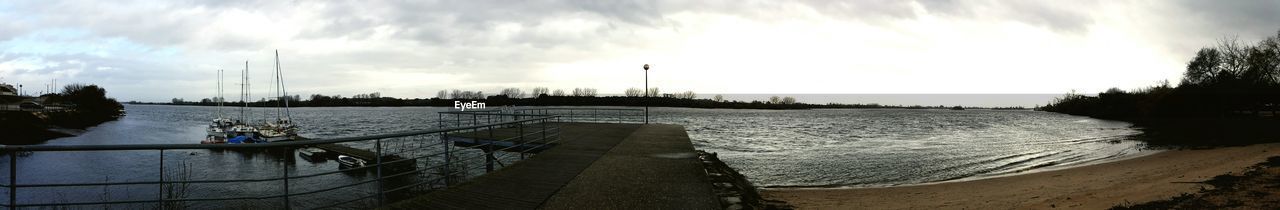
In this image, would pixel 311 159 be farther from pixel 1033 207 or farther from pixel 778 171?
pixel 1033 207

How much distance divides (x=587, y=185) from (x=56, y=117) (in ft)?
305

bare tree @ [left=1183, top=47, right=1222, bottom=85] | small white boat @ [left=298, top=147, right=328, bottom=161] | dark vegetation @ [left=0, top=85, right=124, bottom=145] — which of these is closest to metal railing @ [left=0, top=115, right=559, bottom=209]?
small white boat @ [left=298, top=147, right=328, bottom=161]

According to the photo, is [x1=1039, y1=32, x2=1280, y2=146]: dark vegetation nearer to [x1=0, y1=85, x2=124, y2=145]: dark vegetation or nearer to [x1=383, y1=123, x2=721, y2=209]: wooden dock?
[x1=383, y1=123, x2=721, y2=209]: wooden dock

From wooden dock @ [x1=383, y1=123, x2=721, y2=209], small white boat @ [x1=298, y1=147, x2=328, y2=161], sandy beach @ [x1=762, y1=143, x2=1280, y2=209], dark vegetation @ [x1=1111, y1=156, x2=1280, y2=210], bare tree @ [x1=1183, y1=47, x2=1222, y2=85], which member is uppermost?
bare tree @ [x1=1183, y1=47, x2=1222, y2=85]

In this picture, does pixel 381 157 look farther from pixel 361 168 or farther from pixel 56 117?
pixel 56 117

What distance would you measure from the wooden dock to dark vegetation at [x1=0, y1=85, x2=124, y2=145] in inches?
2196

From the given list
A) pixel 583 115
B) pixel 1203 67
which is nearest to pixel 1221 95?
pixel 1203 67

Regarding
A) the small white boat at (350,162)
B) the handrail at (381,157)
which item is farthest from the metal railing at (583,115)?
the small white boat at (350,162)

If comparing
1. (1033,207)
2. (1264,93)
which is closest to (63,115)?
(1033,207)

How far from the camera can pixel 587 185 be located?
8.30 meters

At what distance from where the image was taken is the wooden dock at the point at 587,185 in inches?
280

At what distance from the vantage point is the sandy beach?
10469 millimetres

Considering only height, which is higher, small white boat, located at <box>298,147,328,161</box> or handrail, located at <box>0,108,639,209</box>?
handrail, located at <box>0,108,639,209</box>

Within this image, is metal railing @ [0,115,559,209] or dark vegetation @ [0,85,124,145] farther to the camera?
dark vegetation @ [0,85,124,145]
